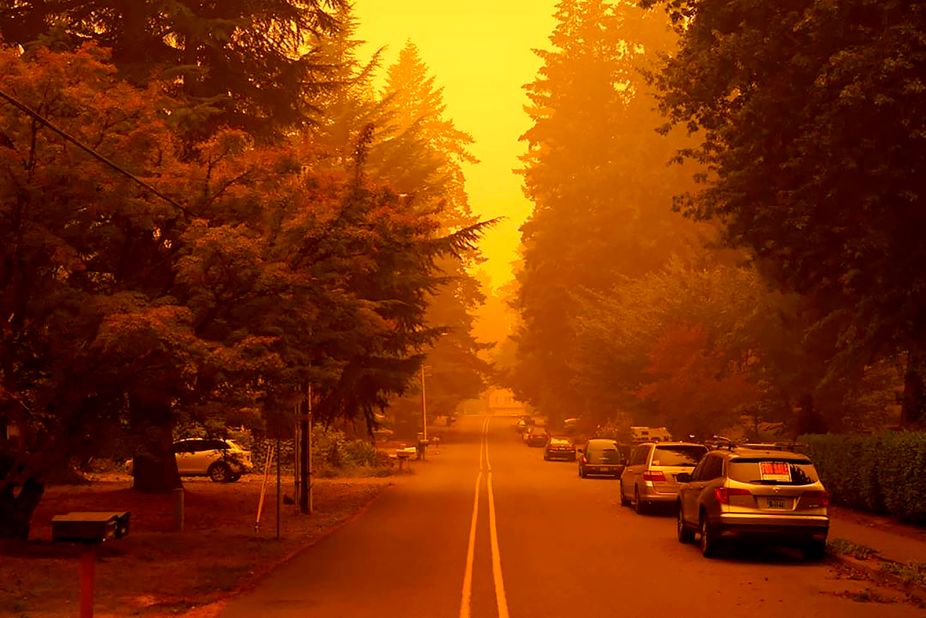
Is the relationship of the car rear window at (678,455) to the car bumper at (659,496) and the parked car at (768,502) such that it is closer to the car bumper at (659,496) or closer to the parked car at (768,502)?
the car bumper at (659,496)

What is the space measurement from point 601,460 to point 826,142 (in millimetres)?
27377

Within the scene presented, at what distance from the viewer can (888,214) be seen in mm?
20844

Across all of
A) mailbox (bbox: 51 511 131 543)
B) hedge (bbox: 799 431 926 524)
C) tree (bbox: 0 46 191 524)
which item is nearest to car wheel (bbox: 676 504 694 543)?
hedge (bbox: 799 431 926 524)

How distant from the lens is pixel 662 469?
1016 inches

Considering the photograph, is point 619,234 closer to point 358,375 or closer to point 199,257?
point 358,375

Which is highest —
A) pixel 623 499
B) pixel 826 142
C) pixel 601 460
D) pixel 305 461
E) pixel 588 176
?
pixel 588 176

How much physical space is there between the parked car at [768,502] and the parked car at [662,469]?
8158mm

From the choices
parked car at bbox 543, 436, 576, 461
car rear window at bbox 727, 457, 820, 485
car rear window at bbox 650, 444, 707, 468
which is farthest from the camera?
parked car at bbox 543, 436, 576, 461

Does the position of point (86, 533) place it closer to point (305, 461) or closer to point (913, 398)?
point (305, 461)

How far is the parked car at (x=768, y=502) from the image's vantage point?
54.9 feet

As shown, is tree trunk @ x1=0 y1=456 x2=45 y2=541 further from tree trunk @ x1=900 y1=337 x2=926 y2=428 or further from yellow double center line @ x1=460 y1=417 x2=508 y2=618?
tree trunk @ x1=900 y1=337 x2=926 y2=428

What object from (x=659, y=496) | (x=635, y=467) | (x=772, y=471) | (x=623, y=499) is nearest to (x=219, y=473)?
(x=623, y=499)

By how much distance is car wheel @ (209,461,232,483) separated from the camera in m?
41.0

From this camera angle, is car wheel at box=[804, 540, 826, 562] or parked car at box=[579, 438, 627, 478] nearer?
car wheel at box=[804, 540, 826, 562]
